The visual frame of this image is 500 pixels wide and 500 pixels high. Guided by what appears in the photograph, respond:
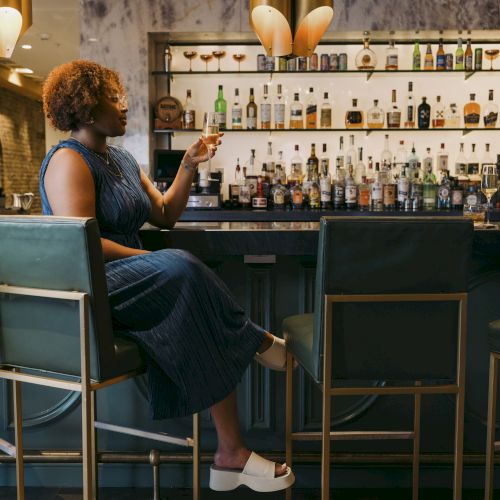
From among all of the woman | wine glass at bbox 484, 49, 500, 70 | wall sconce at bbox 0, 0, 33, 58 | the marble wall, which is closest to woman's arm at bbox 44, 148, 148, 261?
the woman

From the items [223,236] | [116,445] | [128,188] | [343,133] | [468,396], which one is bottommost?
[116,445]

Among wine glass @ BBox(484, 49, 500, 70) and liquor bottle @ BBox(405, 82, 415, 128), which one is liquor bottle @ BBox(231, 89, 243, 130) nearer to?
liquor bottle @ BBox(405, 82, 415, 128)

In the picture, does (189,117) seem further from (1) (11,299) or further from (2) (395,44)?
(1) (11,299)

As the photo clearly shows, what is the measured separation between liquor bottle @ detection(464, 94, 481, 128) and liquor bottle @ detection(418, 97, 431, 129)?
0.27m

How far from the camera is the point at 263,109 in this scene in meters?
4.89

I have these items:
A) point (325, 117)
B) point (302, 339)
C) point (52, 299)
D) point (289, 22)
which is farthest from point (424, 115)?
point (52, 299)

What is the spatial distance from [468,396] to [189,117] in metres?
3.21

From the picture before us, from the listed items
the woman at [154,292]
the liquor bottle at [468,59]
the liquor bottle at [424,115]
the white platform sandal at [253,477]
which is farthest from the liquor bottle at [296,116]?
the white platform sandal at [253,477]

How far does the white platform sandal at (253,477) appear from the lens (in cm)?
182

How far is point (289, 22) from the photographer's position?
2578 mm

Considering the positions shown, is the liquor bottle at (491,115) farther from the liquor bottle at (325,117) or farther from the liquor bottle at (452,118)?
the liquor bottle at (325,117)

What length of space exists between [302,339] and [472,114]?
3616 millimetres

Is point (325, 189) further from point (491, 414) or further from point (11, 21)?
point (491, 414)

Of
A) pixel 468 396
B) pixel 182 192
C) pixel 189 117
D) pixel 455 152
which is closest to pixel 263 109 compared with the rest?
pixel 189 117
